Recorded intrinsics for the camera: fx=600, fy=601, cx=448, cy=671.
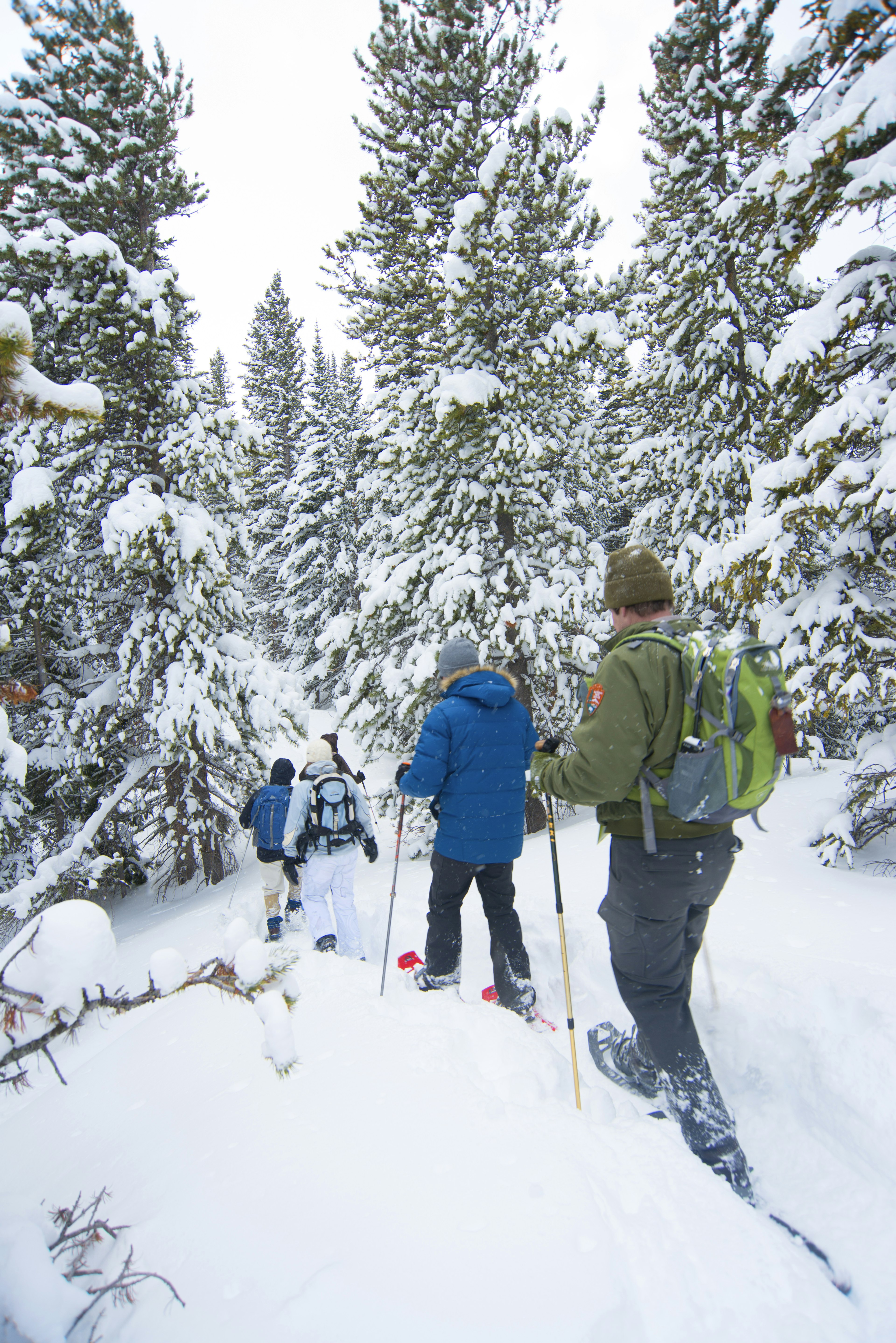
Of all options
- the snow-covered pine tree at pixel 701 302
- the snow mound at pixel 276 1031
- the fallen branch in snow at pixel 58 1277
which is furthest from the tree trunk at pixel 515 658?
the fallen branch in snow at pixel 58 1277

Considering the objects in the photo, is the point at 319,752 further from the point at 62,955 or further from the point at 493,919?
the point at 62,955

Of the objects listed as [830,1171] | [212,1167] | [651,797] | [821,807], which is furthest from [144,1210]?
[821,807]

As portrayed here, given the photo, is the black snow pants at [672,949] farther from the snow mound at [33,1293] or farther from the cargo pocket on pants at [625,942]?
the snow mound at [33,1293]

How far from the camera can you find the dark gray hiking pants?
2.77 metres

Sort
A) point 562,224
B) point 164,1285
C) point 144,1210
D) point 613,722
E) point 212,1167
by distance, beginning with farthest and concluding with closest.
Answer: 1. point 562,224
2. point 613,722
3. point 212,1167
4. point 144,1210
5. point 164,1285

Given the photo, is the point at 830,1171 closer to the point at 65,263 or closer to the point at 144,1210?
the point at 144,1210

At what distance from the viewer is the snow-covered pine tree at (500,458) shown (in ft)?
27.0

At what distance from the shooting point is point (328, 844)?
18.7 ft

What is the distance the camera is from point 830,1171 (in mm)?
2830

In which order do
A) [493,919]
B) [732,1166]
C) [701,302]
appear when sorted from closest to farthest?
[732,1166] → [493,919] → [701,302]

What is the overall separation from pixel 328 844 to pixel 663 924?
11.9 feet

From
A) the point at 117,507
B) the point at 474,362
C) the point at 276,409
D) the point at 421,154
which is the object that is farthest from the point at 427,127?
the point at 276,409

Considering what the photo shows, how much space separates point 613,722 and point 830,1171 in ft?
7.82

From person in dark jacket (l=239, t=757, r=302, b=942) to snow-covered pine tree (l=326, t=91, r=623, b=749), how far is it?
2.16m
